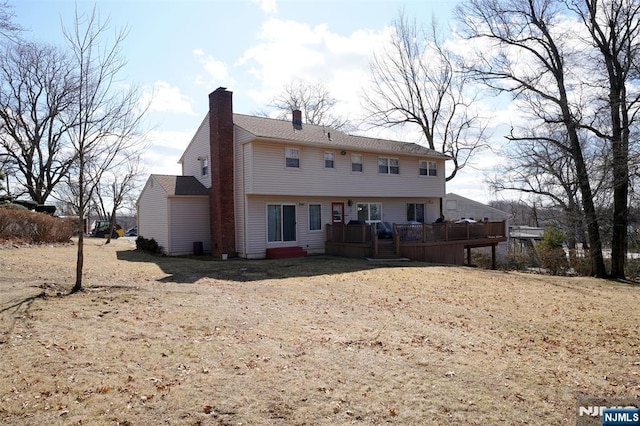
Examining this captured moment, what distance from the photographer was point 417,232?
760 inches

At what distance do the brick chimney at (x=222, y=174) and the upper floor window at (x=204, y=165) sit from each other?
1.87 m

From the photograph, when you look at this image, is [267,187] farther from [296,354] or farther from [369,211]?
[296,354]

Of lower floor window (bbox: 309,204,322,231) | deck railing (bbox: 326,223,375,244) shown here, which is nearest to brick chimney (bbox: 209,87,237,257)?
lower floor window (bbox: 309,204,322,231)

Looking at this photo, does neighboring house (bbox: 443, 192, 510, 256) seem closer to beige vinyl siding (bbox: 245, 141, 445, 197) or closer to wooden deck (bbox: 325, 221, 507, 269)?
beige vinyl siding (bbox: 245, 141, 445, 197)

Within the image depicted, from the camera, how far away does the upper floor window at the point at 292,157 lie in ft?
63.6

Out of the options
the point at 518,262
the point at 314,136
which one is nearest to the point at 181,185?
the point at 314,136

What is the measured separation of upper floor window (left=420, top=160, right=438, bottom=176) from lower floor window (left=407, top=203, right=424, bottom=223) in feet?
6.29

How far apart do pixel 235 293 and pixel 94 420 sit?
6.28m

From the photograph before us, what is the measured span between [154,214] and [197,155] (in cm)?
368

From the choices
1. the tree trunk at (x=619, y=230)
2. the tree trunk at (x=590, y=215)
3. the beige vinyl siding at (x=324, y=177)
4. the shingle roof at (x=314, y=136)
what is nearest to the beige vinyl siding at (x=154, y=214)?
the beige vinyl siding at (x=324, y=177)

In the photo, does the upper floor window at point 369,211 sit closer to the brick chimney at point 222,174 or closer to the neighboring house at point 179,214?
the brick chimney at point 222,174

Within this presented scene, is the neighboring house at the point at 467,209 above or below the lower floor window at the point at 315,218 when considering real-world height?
above

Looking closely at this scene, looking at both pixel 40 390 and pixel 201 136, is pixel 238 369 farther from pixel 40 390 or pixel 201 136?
pixel 201 136

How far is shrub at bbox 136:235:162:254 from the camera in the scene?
20.6 m
